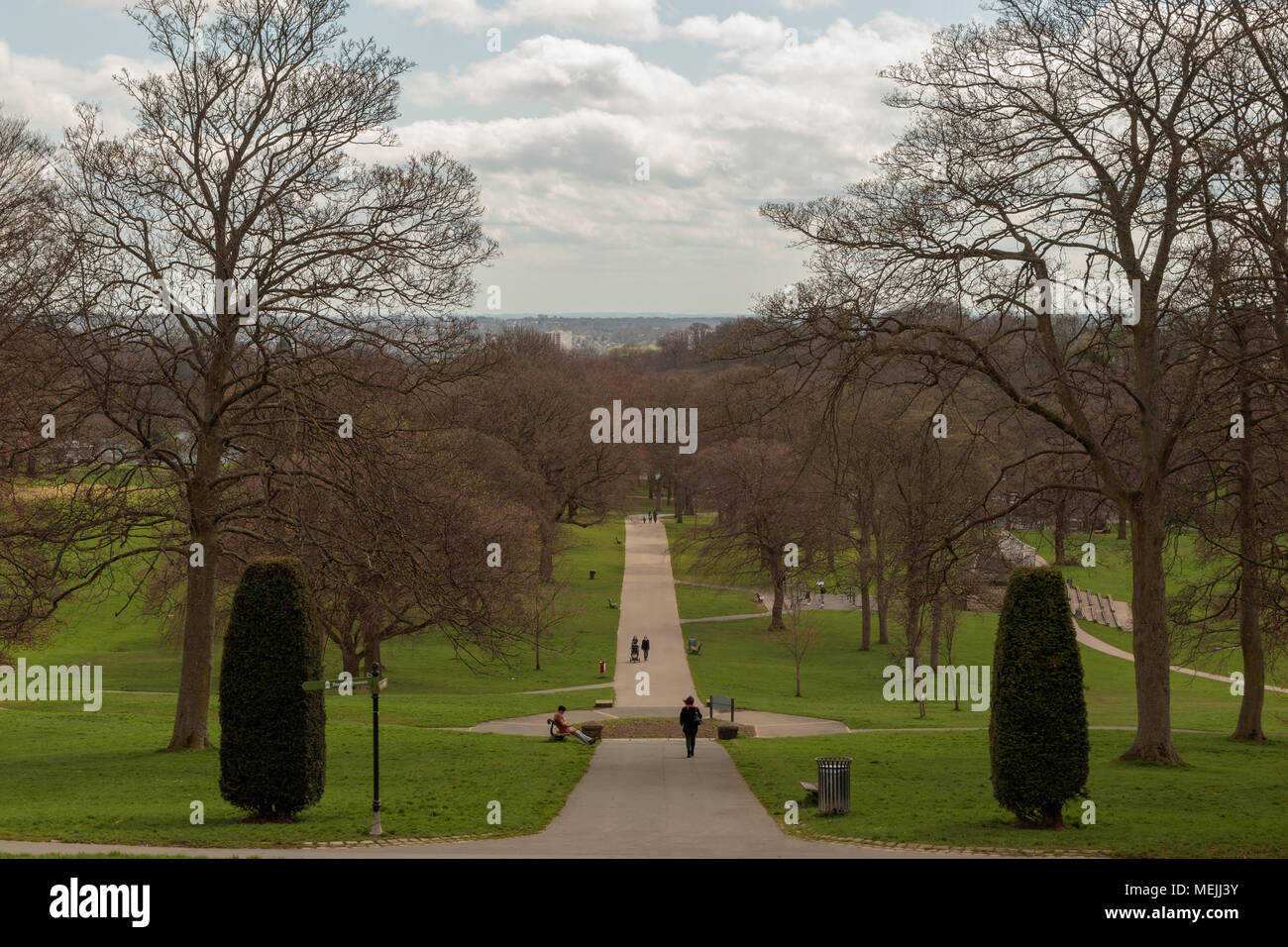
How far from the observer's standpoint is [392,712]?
103 ft

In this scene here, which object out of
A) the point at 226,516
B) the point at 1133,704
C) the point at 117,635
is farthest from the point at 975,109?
the point at 117,635

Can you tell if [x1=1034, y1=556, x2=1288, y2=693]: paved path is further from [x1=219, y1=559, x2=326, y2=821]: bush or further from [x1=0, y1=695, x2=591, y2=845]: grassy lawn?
[x1=219, y1=559, x2=326, y2=821]: bush

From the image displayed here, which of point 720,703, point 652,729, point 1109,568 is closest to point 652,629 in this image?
point 720,703

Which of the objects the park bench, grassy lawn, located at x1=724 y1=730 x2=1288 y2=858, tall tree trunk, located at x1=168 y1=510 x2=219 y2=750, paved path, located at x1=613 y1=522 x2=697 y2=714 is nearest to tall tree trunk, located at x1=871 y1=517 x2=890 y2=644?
paved path, located at x1=613 y1=522 x2=697 y2=714

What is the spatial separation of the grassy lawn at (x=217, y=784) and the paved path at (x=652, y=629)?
12.6 metres

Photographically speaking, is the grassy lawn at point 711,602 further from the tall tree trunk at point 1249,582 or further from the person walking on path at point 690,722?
the person walking on path at point 690,722

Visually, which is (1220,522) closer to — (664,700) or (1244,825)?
(1244,825)

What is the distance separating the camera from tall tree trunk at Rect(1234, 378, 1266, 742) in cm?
2272

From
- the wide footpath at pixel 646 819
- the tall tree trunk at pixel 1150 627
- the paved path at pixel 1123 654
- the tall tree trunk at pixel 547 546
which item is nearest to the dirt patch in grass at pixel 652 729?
the wide footpath at pixel 646 819

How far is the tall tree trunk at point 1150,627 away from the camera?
20.9 m

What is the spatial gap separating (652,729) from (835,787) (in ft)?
42.7

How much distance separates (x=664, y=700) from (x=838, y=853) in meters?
25.0

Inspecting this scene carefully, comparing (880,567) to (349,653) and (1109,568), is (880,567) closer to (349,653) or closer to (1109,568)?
(349,653)

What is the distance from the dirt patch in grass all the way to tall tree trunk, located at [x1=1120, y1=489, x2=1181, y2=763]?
33.4 feet
